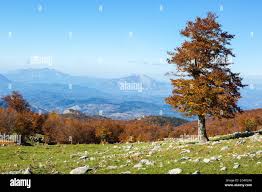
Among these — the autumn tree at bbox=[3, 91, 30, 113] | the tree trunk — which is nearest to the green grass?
the tree trunk

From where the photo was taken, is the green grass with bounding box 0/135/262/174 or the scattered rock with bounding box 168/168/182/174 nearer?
the scattered rock with bounding box 168/168/182/174

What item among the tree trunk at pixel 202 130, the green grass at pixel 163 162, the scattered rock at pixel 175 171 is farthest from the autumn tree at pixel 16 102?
the scattered rock at pixel 175 171

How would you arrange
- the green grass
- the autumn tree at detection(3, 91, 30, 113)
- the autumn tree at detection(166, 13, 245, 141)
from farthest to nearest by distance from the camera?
1. the autumn tree at detection(3, 91, 30, 113)
2. the autumn tree at detection(166, 13, 245, 141)
3. the green grass

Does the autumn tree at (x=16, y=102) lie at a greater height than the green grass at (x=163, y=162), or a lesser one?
greater

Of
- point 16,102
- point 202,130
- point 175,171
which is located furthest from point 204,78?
point 16,102

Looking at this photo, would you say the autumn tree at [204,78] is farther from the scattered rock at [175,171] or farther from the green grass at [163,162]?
the scattered rock at [175,171]

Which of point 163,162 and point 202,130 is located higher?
point 202,130

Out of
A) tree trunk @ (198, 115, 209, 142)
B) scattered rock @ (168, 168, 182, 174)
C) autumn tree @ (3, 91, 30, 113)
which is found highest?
autumn tree @ (3, 91, 30, 113)

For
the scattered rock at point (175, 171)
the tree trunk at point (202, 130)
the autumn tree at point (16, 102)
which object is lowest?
the scattered rock at point (175, 171)

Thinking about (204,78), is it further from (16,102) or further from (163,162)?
(16,102)

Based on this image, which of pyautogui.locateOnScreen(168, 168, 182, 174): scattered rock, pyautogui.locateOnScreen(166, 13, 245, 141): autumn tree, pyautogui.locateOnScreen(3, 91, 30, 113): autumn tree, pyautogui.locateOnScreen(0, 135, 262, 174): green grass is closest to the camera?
pyautogui.locateOnScreen(168, 168, 182, 174): scattered rock

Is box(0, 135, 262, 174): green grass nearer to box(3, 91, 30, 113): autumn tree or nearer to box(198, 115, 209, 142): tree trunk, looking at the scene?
box(198, 115, 209, 142): tree trunk

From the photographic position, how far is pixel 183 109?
3784 cm
